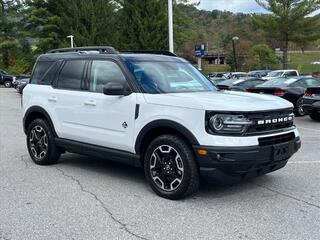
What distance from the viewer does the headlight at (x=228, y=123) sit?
5.37 m

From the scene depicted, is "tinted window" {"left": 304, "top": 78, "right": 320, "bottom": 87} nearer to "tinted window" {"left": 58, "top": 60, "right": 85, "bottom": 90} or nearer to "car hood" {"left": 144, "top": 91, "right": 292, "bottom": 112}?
"car hood" {"left": 144, "top": 91, "right": 292, "bottom": 112}

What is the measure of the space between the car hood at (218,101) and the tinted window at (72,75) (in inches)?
59.5

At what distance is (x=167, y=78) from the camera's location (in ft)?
21.5

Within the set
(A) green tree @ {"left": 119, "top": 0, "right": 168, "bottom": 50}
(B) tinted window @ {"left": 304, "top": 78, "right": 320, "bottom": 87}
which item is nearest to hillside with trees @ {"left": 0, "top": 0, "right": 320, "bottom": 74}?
(A) green tree @ {"left": 119, "top": 0, "right": 168, "bottom": 50}

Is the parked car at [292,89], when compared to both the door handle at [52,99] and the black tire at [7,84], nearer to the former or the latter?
the door handle at [52,99]

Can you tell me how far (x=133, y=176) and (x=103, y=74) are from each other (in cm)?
155

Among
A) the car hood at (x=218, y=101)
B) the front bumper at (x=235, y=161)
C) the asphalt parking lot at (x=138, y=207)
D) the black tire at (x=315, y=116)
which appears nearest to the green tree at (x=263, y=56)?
the black tire at (x=315, y=116)

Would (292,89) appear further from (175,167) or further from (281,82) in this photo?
(175,167)

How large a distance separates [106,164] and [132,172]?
76cm

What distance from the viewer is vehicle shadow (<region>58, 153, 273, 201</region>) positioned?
6113mm

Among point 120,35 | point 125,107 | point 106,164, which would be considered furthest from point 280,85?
point 120,35

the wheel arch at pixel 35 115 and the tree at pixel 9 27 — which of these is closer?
the wheel arch at pixel 35 115

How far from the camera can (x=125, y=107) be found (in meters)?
6.24

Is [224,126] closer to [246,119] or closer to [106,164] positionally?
[246,119]
